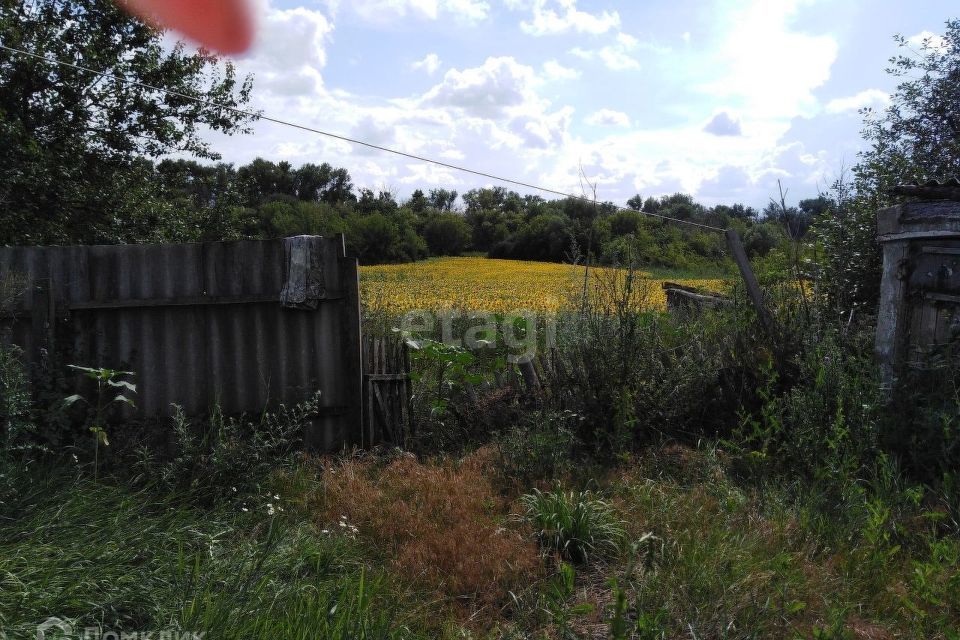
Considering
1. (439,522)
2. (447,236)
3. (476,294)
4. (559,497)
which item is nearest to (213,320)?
(439,522)

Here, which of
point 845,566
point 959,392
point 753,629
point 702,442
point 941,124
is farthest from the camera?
point 941,124

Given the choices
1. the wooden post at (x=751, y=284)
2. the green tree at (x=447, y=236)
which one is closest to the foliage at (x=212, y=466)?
the wooden post at (x=751, y=284)

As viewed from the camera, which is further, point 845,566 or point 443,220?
point 443,220

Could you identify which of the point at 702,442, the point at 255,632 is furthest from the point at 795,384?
the point at 255,632

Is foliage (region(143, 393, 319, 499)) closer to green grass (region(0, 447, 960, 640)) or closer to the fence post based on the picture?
green grass (region(0, 447, 960, 640))

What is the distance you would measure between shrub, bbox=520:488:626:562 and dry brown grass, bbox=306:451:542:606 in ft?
0.38

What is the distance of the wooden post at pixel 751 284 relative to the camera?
596 centimetres

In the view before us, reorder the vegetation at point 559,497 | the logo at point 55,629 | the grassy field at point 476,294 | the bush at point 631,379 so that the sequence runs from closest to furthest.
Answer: the logo at point 55,629 → the vegetation at point 559,497 → the bush at point 631,379 → the grassy field at point 476,294

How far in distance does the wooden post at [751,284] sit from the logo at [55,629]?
538 cm

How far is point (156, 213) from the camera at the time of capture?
35.5 feet

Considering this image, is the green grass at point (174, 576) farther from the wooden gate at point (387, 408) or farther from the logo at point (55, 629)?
the wooden gate at point (387, 408)

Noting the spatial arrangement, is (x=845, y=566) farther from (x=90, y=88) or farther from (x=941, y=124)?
(x=90, y=88)

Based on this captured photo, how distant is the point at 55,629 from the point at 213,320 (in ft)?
10.9

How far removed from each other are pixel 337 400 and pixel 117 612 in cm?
296
